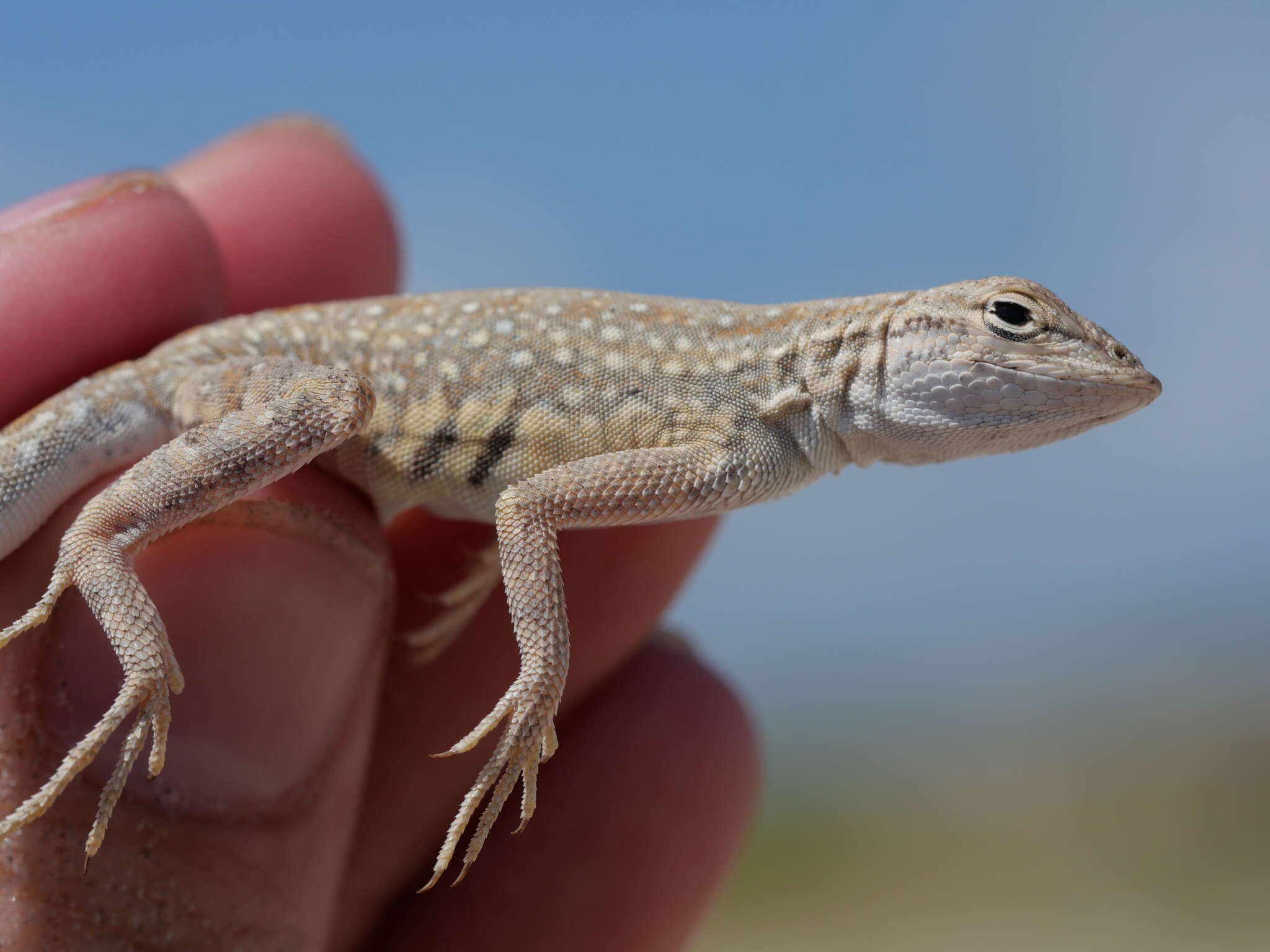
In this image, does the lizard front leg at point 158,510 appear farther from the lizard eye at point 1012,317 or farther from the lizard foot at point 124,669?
the lizard eye at point 1012,317

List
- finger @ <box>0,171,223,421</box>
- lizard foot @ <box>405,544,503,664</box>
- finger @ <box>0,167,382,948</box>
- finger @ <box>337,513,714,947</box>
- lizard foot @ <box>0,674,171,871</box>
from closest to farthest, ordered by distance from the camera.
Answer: lizard foot @ <box>0,674,171,871</box> → finger @ <box>0,167,382,948</box> → finger @ <box>0,171,223,421</box> → lizard foot @ <box>405,544,503,664</box> → finger @ <box>337,513,714,947</box>

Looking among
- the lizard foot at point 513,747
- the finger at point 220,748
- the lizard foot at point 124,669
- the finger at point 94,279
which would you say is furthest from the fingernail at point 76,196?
the lizard foot at point 513,747

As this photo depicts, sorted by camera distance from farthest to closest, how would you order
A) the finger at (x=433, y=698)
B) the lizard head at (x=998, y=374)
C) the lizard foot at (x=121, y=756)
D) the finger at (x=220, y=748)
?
the finger at (x=433, y=698) → the lizard head at (x=998, y=374) → the finger at (x=220, y=748) → the lizard foot at (x=121, y=756)

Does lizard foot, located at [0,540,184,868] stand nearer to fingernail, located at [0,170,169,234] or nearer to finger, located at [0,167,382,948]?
finger, located at [0,167,382,948]

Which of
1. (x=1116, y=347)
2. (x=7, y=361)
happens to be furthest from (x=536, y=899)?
(x=1116, y=347)

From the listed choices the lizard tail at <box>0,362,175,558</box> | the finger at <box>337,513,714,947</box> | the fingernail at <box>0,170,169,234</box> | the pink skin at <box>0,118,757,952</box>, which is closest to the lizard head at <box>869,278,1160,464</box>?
the pink skin at <box>0,118,757,952</box>

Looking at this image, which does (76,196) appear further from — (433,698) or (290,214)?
(433,698)
